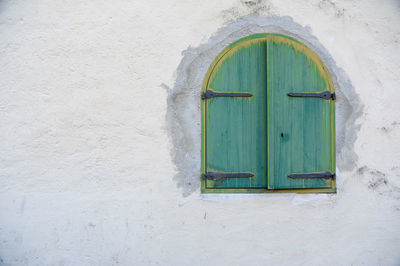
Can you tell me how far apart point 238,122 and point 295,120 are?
1.47 ft

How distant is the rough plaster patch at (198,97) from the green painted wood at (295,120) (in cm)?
11

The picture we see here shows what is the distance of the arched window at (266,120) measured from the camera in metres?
2.64


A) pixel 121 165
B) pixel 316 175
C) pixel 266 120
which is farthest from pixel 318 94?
pixel 121 165

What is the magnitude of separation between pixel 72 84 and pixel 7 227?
1.16m

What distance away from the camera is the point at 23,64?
8.39 feet

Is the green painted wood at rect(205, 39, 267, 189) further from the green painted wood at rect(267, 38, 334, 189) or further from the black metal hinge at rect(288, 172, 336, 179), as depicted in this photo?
the black metal hinge at rect(288, 172, 336, 179)

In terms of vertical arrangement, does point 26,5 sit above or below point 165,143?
above

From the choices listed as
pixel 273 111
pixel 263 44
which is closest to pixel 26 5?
pixel 263 44

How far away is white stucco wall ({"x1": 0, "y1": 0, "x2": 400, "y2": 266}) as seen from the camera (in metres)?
2.54

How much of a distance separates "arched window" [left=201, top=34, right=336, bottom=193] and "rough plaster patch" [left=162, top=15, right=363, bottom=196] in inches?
2.2

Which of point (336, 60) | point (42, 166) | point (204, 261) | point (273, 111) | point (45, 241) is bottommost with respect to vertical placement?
A: point (204, 261)

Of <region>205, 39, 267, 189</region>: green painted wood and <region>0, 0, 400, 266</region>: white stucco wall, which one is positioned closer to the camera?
<region>0, 0, 400, 266</region>: white stucco wall

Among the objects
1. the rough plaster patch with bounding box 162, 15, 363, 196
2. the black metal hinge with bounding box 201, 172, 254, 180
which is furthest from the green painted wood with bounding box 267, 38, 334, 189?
the black metal hinge with bounding box 201, 172, 254, 180

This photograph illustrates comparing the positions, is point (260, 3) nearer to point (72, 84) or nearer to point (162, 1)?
point (162, 1)
